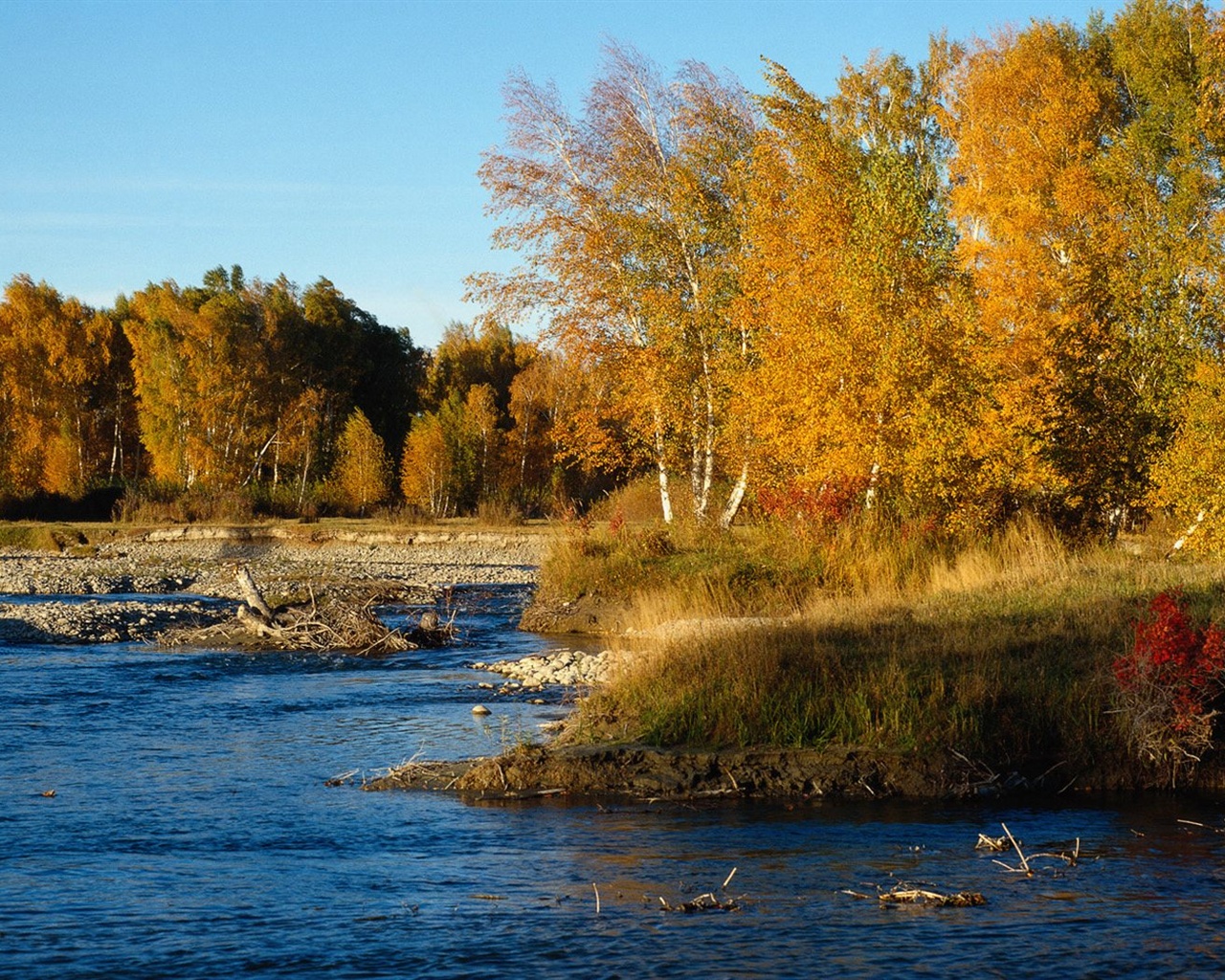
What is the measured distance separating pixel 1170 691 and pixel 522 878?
6599 mm

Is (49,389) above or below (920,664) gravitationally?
above

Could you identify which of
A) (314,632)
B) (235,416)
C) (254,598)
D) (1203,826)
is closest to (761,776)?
(1203,826)

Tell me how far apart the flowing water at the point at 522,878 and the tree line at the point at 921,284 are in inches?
475

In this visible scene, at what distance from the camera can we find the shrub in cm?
1220

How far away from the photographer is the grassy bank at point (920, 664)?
12625mm

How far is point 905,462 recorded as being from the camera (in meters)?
23.3

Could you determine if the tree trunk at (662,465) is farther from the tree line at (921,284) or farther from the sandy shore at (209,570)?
the sandy shore at (209,570)

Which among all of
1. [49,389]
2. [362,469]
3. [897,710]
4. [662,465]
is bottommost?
[897,710]

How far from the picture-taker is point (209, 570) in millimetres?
40656

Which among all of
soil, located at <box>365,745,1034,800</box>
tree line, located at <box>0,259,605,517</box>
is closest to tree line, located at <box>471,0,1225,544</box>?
soil, located at <box>365,745,1034,800</box>

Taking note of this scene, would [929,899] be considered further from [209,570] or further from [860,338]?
[209,570]

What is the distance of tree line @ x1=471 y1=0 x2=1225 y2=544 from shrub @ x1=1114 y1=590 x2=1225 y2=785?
417 inches

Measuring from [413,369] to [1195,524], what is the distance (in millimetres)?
64811

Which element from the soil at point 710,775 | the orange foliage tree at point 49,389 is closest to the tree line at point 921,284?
the soil at point 710,775
